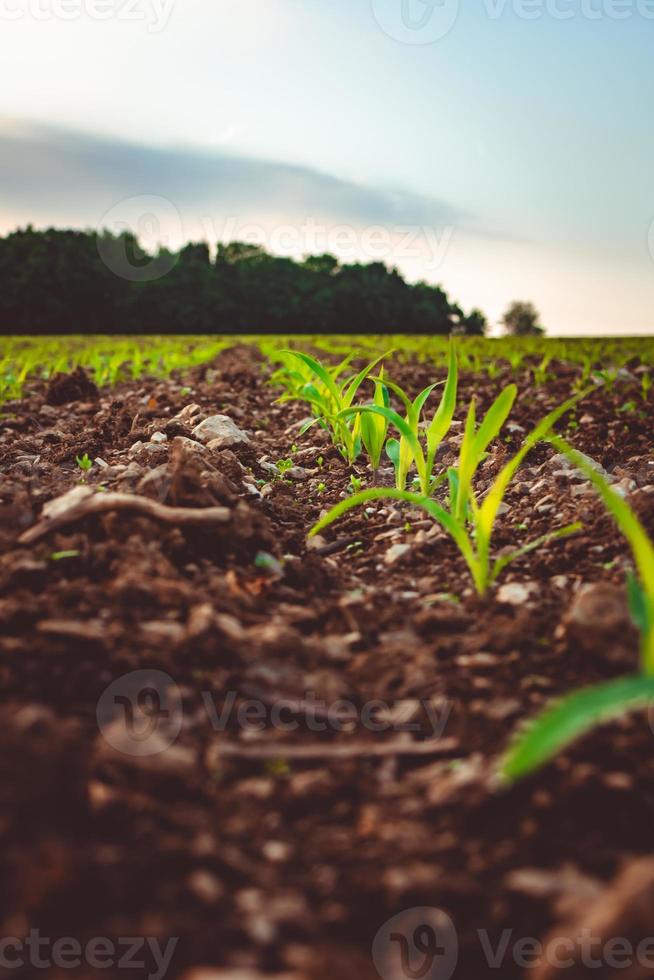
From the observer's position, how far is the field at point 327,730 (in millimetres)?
830

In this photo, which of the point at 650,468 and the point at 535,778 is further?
the point at 650,468

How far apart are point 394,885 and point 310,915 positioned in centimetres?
11

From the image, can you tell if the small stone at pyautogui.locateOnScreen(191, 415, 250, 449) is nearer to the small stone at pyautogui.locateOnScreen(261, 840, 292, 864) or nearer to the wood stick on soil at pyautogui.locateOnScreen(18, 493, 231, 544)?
the wood stick on soil at pyautogui.locateOnScreen(18, 493, 231, 544)

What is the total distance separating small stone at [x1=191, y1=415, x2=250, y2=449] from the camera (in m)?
2.90

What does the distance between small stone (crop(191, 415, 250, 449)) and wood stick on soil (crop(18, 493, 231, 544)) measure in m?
1.15

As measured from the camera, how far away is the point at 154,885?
2.83 feet

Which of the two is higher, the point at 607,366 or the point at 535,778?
the point at 607,366

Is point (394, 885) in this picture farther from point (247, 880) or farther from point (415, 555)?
point (415, 555)

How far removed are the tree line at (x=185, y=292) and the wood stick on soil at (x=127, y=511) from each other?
25130 millimetres

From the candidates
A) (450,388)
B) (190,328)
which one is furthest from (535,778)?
(190,328)

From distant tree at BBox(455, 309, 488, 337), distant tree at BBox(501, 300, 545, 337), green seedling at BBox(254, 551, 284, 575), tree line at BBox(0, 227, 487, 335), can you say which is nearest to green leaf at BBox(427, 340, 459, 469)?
green seedling at BBox(254, 551, 284, 575)

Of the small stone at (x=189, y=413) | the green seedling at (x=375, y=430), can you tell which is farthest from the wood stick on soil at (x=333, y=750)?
the small stone at (x=189, y=413)

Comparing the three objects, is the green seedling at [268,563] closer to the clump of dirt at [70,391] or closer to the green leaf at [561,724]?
the green leaf at [561,724]

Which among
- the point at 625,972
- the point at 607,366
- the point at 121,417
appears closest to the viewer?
the point at 625,972
